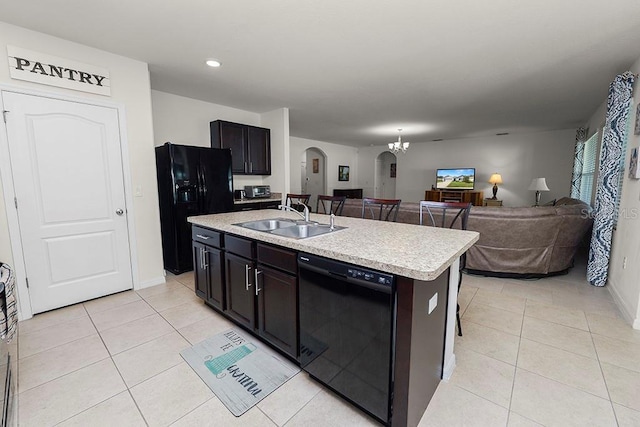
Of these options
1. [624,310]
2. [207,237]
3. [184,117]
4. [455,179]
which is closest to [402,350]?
[207,237]

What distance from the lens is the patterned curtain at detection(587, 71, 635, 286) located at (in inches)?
113

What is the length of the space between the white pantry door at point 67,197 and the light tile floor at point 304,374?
0.29 meters

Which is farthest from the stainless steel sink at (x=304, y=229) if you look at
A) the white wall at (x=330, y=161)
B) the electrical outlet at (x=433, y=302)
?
the white wall at (x=330, y=161)

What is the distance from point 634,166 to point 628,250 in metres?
0.80

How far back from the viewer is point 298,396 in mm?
1610

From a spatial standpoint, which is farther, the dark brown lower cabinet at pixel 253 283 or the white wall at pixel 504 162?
the white wall at pixel 504 162

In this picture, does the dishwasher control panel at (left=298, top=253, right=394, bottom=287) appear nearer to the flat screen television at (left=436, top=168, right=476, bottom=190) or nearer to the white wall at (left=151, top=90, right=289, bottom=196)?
the white wall at (left=151, top=90, right=289, bottom=196)

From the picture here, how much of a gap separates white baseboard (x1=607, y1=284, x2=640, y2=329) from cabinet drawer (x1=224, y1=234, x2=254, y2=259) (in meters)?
3.22

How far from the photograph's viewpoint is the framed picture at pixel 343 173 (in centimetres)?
932

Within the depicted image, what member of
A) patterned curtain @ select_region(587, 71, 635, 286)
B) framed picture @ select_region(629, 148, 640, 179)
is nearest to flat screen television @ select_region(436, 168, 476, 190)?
patterned curtain @ select_region(587, 71, 635, 286)

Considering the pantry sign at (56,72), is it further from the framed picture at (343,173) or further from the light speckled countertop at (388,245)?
the framed picture at (343,173)

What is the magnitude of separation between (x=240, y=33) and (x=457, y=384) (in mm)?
3072

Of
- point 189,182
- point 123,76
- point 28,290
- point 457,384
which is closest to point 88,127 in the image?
point 123,76

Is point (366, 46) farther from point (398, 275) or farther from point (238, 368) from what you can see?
point (238, 368)
